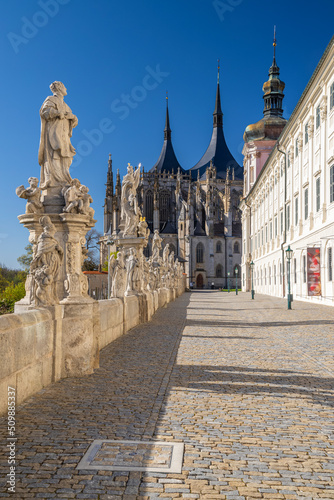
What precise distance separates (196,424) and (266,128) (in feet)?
194

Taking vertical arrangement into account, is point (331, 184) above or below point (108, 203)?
below

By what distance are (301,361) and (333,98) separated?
1793 centimetres

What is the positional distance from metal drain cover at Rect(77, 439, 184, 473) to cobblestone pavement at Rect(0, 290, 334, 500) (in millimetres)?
82

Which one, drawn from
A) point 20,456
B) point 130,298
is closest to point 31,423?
point 20,456

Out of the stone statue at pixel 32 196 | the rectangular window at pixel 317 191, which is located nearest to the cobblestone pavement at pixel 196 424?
the stone statue at pixel 32 196

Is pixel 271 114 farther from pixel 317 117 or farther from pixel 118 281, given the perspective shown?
pixel 118 281

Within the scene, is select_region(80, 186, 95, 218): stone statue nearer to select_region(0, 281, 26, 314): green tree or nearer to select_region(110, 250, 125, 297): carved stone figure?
select_region(110, 250, 125, 297): carved stone figure

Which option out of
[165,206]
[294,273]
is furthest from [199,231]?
[294,273]

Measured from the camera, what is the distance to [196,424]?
4.89 metres

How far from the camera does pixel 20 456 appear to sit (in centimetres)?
393

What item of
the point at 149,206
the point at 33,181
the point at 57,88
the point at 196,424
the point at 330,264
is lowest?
the point at 196,424

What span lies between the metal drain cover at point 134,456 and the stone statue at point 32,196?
162 inches

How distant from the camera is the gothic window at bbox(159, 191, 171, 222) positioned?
9512 cm

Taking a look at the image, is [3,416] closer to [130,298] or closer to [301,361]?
[301,361]
